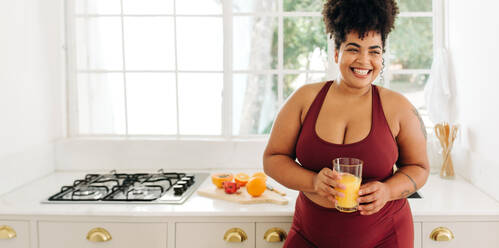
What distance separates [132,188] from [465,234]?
4.98 feet

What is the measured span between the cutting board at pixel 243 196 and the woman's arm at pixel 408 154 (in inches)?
22.8

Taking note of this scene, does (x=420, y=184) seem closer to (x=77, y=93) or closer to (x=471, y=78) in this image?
(x=471, y=78)

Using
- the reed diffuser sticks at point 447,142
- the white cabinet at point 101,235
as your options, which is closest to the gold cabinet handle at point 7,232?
the white cabinet at point 101,235

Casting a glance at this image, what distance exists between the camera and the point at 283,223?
1.91 metres

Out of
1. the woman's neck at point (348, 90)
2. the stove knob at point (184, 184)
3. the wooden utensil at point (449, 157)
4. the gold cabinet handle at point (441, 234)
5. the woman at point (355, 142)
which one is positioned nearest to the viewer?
the woman at point (355, 142)

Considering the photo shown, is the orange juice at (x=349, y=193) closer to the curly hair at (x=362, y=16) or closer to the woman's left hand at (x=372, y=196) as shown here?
the woman's left hand at (x=372, y=196)

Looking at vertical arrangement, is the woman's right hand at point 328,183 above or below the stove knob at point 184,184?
above

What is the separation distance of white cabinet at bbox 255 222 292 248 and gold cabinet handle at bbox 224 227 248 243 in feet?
0.19

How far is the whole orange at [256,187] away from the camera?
6.72 feet

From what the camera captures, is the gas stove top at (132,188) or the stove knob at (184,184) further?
the stove knob at (184,184)

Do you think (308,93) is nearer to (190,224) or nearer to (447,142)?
(190,224)

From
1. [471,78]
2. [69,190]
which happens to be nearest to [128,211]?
[69,190]

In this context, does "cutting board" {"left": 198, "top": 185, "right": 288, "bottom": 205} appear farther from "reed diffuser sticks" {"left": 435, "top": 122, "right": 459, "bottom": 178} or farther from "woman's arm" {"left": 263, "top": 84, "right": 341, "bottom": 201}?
"reed diffuser sticks" {"left": 435, "top": 122, "right": 459, "bottom": 178}

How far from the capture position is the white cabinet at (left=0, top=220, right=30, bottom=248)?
Result: 1.94 meters
